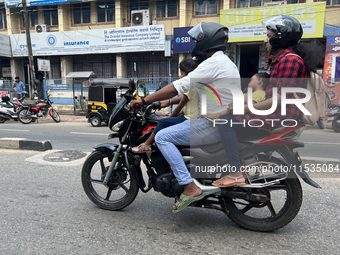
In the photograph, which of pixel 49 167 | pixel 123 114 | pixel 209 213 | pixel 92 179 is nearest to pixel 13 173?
pixel 49 167

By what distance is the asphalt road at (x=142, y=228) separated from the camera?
2430 millimetres

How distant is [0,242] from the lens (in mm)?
2512

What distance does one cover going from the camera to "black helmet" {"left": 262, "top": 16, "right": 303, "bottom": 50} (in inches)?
99.8

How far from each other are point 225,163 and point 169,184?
59 centimetres

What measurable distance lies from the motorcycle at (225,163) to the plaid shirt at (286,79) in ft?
0.39

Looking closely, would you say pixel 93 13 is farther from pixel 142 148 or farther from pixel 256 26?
pixel 142 148

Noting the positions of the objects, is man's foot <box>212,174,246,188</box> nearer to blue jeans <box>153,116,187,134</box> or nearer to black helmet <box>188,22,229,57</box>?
blue jeans <box>153,116,187,134</box>

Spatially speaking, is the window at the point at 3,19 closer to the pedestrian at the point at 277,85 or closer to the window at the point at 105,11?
the window at the point at 105,11

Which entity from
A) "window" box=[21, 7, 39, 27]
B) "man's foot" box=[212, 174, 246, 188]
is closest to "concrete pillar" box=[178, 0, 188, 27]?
"window" box=[21, 7, 39, 27]

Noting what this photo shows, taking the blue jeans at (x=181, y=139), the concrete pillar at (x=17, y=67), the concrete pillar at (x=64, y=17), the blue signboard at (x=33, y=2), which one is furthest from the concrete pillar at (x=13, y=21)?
the blue jeans at (x=181, y=139)

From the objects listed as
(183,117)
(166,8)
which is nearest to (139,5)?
(166,8)

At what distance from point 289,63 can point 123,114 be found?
166 cm

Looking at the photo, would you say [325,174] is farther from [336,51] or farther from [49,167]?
[336,51]

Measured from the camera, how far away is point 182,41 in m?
15.7
